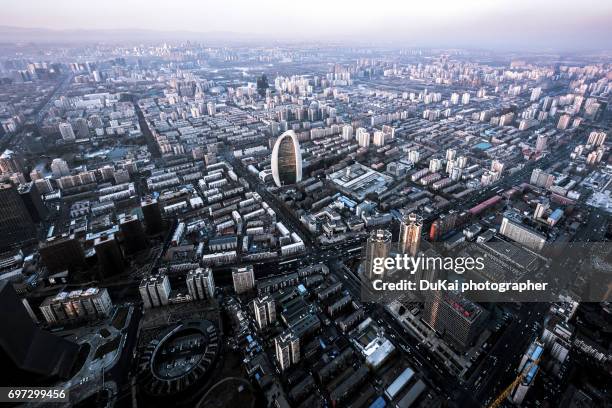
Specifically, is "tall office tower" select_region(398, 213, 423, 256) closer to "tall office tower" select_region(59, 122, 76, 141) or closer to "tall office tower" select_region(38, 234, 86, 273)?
"tall office tower" select_region(38, 234, 86, 273)

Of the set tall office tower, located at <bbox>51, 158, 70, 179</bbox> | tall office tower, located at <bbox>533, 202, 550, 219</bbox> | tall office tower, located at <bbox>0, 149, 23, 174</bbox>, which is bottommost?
tall office tower, located at <bbox>533, 202, 550, 219</bbox>

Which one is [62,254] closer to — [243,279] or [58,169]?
[243,279]

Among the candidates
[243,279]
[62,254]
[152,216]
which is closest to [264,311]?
[243,279]

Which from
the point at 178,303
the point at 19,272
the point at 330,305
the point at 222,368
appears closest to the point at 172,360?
the point at 222,368

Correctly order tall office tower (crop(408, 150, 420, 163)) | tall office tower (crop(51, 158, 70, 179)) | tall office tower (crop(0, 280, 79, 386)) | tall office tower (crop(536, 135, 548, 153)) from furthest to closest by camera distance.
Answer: tall office tower (crop(536, 135, 548, 153)) < tall office tower (crop(408, 150, 420, 163)) < tall office tower (crop(51, 158, 70, 179)) < tall office tower (crop(0, 280, 79, 386))

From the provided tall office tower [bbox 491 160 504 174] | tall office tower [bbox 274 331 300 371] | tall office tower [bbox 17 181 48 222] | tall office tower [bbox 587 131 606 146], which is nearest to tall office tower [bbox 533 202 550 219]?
tall office tower [bbox 491 160 504 174]

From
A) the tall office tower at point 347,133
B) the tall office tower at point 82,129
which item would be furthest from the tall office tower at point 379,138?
the tall office tower at point 82,129
